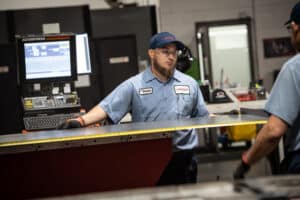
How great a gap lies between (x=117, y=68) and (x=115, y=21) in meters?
0.79

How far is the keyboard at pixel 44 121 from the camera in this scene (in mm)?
3449

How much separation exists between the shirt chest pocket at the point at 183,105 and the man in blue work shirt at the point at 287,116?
0.82 metres

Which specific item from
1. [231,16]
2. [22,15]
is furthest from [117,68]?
[231,16]

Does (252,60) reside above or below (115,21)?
below

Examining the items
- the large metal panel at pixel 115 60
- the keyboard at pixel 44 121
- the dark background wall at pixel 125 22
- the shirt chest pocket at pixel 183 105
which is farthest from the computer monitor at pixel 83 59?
the dark background wall at pixel 125 22

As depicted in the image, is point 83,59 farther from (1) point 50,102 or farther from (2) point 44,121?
(2) point 44,121

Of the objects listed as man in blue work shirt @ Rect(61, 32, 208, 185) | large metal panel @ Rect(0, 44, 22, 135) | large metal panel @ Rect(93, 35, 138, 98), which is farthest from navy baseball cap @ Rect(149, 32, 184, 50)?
large metal panel @ Rect(0, 44, 22, 135)

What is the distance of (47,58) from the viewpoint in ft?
12.1

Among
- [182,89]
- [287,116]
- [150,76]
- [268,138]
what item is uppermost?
[150,76]

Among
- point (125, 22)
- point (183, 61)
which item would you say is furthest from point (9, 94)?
point (183, 61)

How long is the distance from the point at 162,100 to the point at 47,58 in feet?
3.73

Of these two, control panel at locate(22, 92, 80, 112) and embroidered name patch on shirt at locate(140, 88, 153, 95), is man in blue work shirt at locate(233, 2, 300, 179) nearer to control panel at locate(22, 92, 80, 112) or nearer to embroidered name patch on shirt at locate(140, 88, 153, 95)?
embroidered name patch on shirt at locate(140, 88, 153, 95)

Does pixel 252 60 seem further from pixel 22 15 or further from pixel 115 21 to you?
pixel 22 15

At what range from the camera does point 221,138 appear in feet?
22.6
